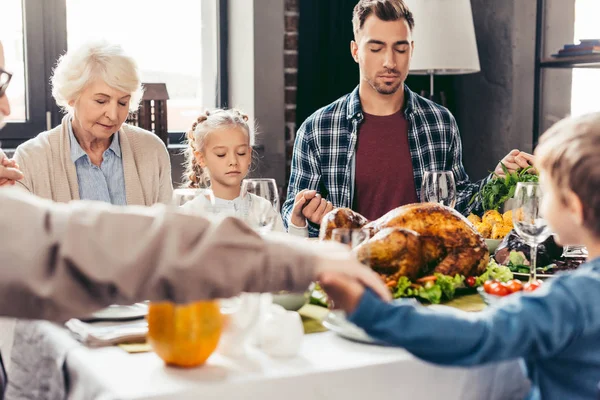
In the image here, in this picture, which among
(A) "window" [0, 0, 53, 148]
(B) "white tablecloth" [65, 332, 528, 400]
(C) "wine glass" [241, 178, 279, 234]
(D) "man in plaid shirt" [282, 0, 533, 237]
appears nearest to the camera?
(B) "white tablecloth" [65, 332, 528, 400]

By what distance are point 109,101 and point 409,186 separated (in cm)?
109

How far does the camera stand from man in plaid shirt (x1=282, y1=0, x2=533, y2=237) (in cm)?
274

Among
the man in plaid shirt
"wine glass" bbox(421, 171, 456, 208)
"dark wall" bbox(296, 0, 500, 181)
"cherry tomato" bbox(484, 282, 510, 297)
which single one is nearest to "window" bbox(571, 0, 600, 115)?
"dark wall" bbox(296, 0, 500, 181)

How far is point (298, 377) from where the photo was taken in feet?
3.52

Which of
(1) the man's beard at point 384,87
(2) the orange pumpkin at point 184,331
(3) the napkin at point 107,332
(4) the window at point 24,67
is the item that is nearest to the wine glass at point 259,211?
(3) the napkin at point 107,332

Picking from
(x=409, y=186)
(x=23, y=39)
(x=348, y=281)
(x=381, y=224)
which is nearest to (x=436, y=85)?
(x=409, y=186)

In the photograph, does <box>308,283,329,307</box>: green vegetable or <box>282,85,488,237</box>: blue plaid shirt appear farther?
<box>282,85,488,237</box>: blue plaid shirt

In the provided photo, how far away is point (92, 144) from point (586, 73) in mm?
2633

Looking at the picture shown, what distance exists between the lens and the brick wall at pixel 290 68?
12.5ft

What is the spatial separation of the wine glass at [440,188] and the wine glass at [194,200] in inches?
25.5

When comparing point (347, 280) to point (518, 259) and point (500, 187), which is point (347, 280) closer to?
point (518, 259)

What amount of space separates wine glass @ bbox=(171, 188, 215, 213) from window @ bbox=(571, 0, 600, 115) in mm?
2980

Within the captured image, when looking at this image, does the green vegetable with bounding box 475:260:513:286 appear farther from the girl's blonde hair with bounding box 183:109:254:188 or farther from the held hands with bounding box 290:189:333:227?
the girl's blonde hair with bounding box 183:109:254:188

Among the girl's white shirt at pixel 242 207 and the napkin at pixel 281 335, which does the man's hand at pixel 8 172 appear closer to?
the girl's white shirt at pixel 242 207
